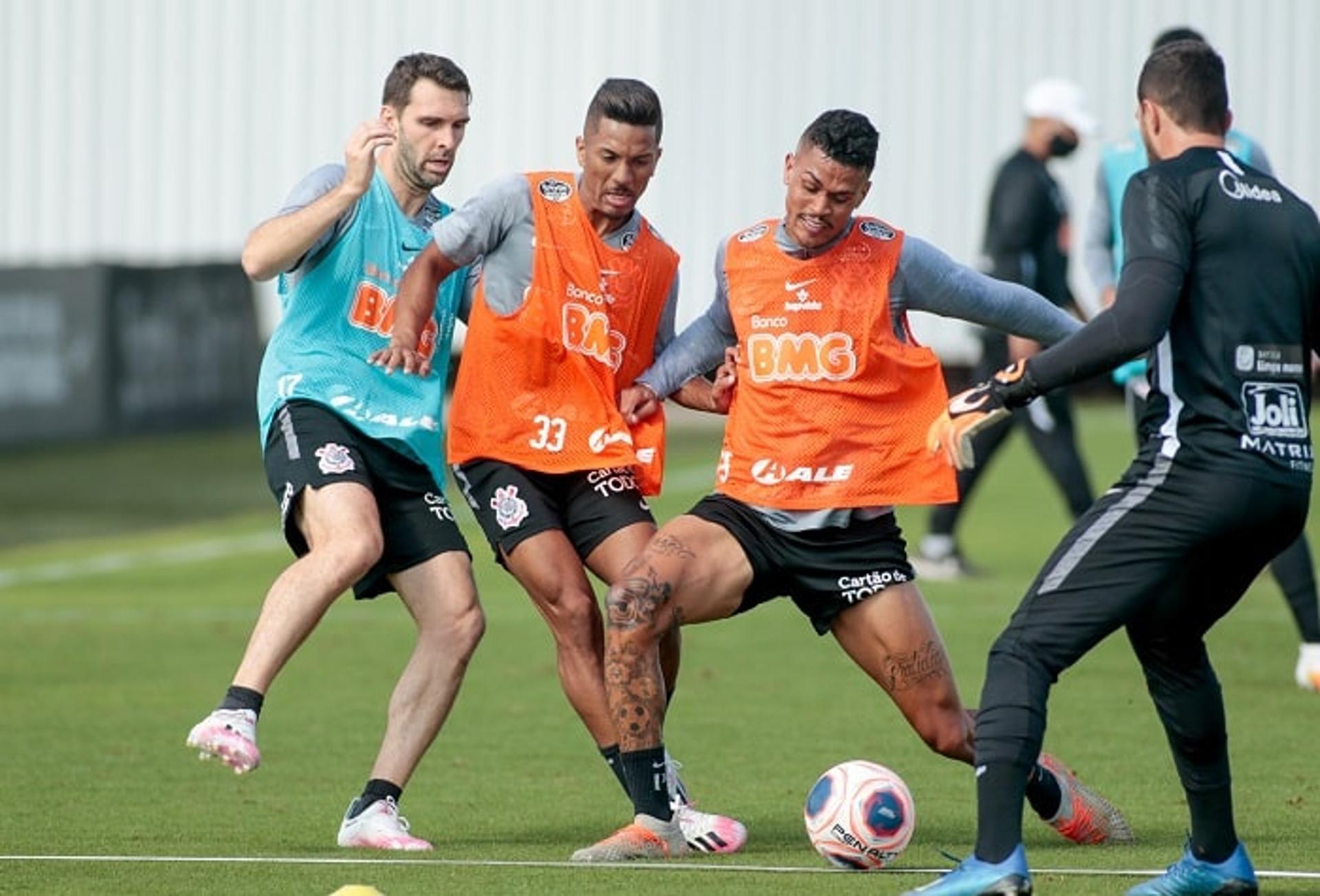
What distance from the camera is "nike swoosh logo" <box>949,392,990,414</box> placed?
6.64m

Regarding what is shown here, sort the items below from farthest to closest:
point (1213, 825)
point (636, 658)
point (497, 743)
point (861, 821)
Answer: point (497, 743)
point (636, 658)
point (861, 821)
point (1213, 825)

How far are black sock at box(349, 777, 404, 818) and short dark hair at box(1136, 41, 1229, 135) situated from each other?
123 inches

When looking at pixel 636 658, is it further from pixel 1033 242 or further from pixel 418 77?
pixel 1033 242

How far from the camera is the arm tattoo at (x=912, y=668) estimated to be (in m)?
8.00

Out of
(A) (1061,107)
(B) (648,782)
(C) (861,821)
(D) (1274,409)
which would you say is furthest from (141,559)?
(D) (1274,409)

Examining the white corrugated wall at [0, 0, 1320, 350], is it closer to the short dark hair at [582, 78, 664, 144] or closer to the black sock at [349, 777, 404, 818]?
the short dark hair at [582, 78, 664, 144]

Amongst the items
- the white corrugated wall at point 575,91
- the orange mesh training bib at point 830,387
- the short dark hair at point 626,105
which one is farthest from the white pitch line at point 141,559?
the white corrugated wall at point 575,91

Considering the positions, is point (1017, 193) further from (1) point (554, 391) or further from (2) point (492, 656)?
(1) point (554, 391)

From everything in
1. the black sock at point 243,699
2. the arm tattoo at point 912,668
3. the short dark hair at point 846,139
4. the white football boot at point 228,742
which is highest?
the short dark hair at point 846,139

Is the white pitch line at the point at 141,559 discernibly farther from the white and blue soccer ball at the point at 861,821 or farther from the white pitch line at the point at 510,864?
the white and blue soccer ball at the point at 861,821

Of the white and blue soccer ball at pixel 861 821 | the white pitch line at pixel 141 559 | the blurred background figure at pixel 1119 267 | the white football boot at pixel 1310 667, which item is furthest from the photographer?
the white pitch line at pixel 141 559

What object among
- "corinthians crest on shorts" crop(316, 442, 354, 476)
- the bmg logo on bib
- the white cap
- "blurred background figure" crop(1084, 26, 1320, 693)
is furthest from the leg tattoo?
the white cap

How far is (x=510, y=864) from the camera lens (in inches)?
303

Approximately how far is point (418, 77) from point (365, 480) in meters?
1.27
